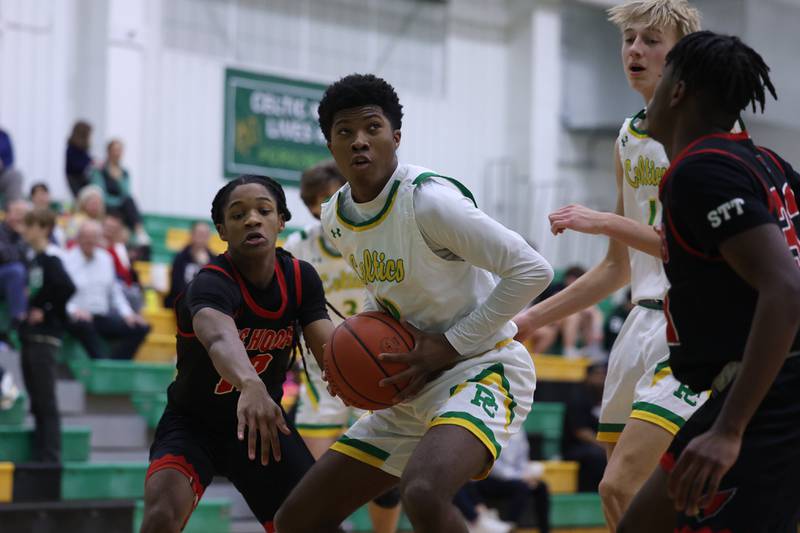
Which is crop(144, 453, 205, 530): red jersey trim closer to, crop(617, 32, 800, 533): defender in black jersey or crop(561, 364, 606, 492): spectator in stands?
crop(617, 32, 800, 533): defender in black jersey

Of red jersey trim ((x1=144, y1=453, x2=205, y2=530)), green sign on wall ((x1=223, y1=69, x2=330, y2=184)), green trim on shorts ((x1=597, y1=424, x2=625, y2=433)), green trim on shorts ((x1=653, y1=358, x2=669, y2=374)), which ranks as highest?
green sign on wall ((x1=223, y1=69, x2=330, y2=184))

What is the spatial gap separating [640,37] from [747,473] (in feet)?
7.46

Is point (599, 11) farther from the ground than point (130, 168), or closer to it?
farther from the ground

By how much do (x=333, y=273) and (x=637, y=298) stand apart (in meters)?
2.21

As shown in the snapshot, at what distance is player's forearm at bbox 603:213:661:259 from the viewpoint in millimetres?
4191

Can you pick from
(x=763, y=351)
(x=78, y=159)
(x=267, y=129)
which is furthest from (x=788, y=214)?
(x=267, y=129)

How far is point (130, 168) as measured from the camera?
15.7 m

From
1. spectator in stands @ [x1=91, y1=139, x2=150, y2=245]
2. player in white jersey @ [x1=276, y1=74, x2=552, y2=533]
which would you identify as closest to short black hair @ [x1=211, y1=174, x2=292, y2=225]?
player in white jersey @ [x1=276, y1=74, x2=552, y2=533]

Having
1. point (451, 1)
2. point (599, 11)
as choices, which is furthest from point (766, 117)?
point (451, 1)

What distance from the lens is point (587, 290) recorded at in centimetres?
Answer: 471

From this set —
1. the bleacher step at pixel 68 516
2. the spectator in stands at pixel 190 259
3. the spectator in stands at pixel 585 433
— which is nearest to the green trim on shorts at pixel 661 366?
the bleacher step at pixel 68 516

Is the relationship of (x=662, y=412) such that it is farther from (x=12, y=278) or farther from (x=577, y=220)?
(x=12, y=278)

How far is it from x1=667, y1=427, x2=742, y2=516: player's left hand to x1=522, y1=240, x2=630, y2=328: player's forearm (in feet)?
6.00

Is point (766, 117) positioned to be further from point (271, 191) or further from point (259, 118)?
point (271, 191)
